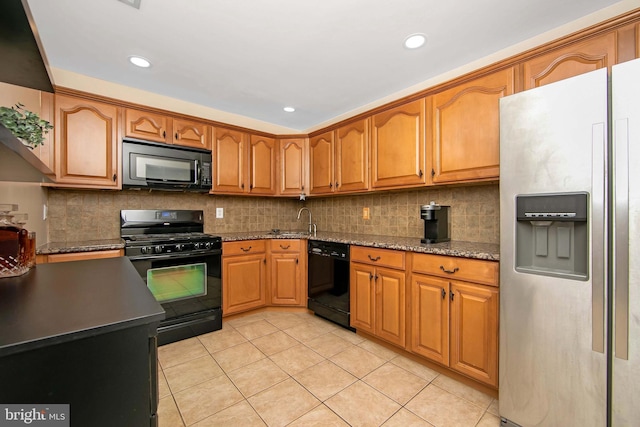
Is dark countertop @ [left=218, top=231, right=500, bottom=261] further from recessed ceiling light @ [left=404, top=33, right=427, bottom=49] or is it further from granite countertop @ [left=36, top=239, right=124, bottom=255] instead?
recessed ceiling light @ [left=404, top=33, right=427, bottom=49]

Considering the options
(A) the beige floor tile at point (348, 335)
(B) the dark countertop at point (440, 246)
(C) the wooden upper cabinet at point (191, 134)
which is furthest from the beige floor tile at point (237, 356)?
(C) the wooden upper cabinet at point (191, 134)

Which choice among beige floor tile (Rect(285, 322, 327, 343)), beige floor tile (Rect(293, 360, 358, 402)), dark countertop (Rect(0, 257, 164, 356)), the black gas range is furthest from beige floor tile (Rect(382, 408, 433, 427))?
the black gas range

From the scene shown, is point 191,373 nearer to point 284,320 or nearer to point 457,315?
point 284,320

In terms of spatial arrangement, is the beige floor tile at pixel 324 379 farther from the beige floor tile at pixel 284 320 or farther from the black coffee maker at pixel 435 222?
the black coffee maker at pixel 435 222

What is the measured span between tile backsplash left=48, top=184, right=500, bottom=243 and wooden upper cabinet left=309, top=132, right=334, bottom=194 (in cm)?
33

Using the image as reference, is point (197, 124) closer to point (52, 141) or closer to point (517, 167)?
point (52, 141)

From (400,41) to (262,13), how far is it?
972mm

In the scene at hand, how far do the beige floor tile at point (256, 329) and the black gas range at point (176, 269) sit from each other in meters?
0.25

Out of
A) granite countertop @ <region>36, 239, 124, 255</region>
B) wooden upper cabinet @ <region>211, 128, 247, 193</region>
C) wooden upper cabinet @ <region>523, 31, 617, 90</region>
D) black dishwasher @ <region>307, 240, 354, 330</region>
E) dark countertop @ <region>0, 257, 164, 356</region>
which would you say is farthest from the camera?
wooden upper cabinet @ <region>211, 128, 247, 193</region>

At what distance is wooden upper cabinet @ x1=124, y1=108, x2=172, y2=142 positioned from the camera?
252 centimetres

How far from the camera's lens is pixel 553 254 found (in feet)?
4.61

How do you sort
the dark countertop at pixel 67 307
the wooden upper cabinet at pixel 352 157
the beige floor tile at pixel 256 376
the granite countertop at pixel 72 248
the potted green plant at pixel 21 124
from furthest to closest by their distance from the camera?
1. the wooden upper cabinet at pixel 352 157
2. the granite countertop at pixel 72 248
3. the beige floor tile at pixel 256 376
4. the potted green plant at pixel 21 124
5. the dark countertop at pixel 67 307

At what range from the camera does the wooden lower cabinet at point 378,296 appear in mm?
2211

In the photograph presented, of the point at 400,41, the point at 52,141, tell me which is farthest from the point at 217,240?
the point at 400,41
